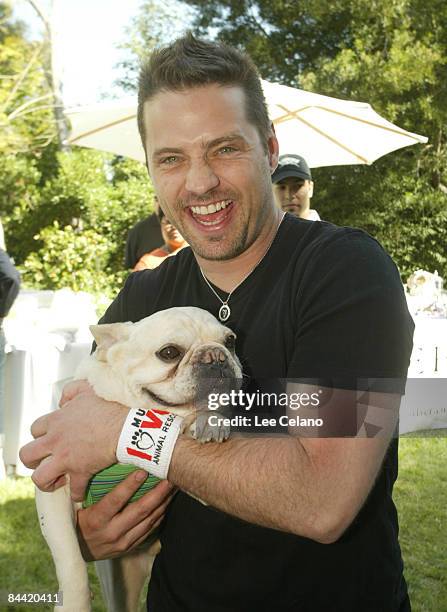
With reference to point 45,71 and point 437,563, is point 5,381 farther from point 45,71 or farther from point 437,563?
point 45,71

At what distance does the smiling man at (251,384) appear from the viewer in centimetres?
99

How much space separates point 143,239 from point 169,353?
370 centimetres

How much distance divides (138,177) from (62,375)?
23.3 feet

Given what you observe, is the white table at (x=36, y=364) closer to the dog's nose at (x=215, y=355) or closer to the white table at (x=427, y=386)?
the white table at (x=427, y=386)

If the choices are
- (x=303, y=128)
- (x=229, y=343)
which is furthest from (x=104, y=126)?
(x=229, y=343)

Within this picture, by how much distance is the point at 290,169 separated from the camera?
4238 millimetres

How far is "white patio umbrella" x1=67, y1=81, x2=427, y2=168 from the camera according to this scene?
5051 millimetres

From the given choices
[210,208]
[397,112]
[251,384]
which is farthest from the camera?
[397,112]

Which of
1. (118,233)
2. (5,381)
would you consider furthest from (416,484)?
(118,233)

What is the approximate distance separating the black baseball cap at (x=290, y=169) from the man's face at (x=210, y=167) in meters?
2.96

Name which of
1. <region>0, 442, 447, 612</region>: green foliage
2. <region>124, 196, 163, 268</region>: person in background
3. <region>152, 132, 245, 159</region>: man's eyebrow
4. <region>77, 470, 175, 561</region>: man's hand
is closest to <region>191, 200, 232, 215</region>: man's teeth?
<region>152, 132, 245, 159</region>: man's eyebrow

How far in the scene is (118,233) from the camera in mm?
9922
